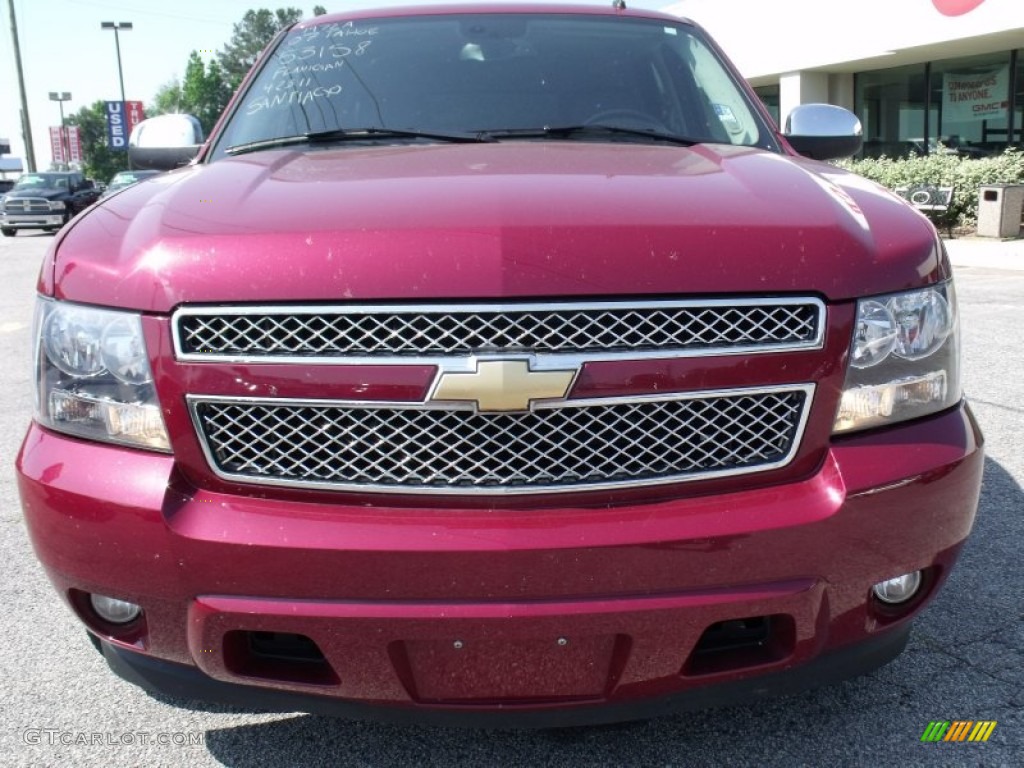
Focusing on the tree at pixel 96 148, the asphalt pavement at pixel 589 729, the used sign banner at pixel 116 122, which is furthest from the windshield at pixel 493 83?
the tree at pixel 96 148

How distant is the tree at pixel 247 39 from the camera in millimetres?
112188

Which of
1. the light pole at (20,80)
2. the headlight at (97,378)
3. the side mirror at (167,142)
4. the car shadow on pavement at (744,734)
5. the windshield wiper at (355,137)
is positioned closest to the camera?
the headlight at (97,378)

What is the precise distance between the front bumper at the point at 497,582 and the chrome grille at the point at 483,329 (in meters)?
0.27

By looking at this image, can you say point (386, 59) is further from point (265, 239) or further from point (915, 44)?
point (915, 44)

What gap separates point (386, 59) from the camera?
3109mm

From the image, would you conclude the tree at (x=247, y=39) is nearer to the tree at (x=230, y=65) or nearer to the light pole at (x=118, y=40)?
the tree at (x=230, y=65)

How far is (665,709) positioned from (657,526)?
0.39 meters

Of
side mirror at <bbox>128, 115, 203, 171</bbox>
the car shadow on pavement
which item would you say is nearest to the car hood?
the car shadow on pavement

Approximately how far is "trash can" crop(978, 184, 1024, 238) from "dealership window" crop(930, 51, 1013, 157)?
4.60 metres

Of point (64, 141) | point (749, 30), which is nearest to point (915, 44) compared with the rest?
point (749, 30)

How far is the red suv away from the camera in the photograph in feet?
5.56

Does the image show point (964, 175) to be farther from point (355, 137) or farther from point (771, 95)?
point (355, 137)

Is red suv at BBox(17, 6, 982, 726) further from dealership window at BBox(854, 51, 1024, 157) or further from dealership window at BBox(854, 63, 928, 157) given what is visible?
dealership window at BBox(854, 63, 928, 157)

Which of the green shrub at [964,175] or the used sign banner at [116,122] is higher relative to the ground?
the used sign banner at [116,122]
